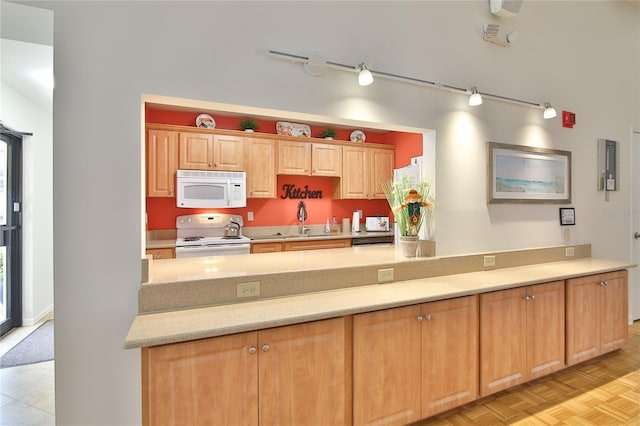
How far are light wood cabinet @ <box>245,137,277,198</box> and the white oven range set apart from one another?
507 millimetres

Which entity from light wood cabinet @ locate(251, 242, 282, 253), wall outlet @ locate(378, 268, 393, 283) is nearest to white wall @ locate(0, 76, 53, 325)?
light wood cabinet @ locate(251, 242, 282, 253)

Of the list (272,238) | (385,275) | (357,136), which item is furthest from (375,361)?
(357,136)

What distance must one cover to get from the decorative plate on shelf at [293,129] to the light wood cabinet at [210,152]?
647mm

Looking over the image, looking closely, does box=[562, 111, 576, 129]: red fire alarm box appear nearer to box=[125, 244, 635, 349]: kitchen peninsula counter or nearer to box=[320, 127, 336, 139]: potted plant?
box=[125, 244, 635, 349]: kitchen peninsula counter

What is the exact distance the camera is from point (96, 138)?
1615 mm

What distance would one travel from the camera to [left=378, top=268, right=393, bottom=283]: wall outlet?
2161 mm

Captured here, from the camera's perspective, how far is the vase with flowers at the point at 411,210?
2340 mm

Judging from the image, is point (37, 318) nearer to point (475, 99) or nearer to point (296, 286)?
point (296, 286)

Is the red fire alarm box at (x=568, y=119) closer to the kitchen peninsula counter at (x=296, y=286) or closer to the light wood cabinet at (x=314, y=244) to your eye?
the kitchen peninsula counter at (x=296, y=286)

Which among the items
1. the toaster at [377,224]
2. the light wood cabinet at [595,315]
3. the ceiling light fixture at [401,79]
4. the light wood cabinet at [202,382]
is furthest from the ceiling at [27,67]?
the light wood cabinet at [595,315]

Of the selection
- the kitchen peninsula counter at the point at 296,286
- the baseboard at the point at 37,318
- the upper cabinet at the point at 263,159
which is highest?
the upper cabinet at the point at 263,159

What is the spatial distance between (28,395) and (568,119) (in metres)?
5.04

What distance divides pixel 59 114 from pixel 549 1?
3.91m

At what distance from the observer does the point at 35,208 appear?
391cm
